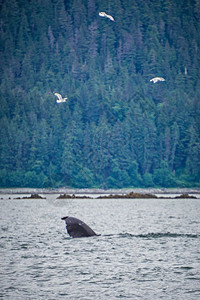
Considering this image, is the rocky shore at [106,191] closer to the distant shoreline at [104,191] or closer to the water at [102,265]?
the distant shoreline at [104,191]

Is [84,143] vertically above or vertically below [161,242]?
above

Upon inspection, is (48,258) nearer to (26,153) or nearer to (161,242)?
(161,242)

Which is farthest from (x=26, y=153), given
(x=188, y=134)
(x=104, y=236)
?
(x=104, y=236)

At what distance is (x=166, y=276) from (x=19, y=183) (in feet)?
526

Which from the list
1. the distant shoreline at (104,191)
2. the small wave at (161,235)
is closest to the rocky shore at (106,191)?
the distant shoreline at (104,191)

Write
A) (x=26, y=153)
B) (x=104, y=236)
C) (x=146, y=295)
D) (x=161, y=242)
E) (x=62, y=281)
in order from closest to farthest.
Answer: (x=146, y=295)
(x=62, y=281)
(x=161, y=242)
(x=104, y=236)
(x=26, y=153)

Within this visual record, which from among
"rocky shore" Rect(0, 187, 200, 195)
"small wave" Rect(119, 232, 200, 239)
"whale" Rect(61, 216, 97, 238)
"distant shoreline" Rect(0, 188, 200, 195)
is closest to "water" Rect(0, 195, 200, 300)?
"small wave" Rect(119, 232, 200, 239)

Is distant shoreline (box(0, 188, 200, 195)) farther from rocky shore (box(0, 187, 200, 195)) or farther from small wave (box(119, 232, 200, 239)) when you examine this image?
small wave (box(119, 232, 200, 239))

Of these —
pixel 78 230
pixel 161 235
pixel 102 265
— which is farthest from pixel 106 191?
pixel 102 265

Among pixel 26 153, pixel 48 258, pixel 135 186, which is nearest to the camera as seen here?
pixel 48 258

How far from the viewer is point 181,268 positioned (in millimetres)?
28344

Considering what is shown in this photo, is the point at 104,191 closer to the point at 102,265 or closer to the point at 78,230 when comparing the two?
the point at 78,230

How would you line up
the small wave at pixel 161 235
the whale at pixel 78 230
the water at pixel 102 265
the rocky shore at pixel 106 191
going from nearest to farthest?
the water at pixel 102 265
the whale at pixel 78 230
the small wave at pixel 161 235
the rocky shore at pixel 106 191

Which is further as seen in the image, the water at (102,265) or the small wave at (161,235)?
the small wave at (161,235)
